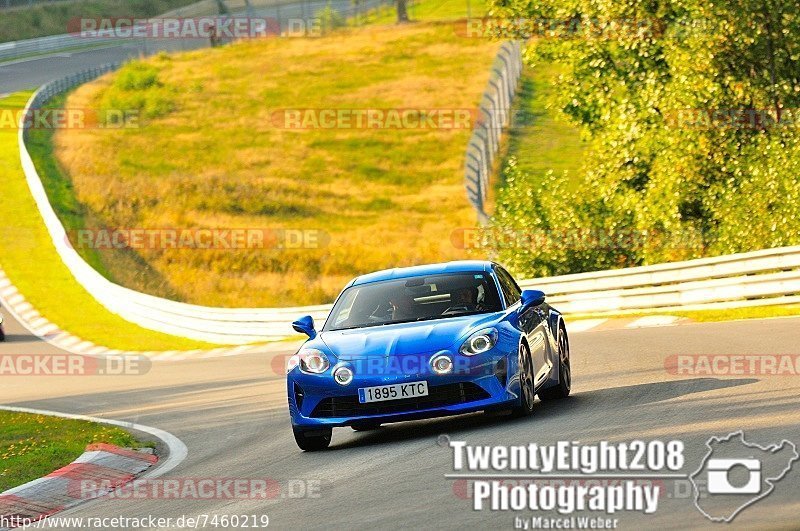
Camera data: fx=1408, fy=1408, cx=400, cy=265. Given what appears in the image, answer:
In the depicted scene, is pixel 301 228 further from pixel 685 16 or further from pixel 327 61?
pixel 327 61

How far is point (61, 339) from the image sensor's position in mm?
34625

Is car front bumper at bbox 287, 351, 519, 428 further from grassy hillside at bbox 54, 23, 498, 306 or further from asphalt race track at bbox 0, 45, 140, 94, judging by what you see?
asphalt race track at bbox 0, 45, 140, 94

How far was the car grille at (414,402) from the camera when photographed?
35.6 feet

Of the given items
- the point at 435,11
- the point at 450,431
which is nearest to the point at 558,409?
the point at 450,431

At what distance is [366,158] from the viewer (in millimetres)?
62031

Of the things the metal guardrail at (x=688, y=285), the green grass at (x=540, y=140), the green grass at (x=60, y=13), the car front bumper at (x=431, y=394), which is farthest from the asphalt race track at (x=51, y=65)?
the car front bumper at (x=431, y=394)

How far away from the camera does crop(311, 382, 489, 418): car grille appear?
10.8 m

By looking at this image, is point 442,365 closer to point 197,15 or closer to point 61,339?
point 61,339

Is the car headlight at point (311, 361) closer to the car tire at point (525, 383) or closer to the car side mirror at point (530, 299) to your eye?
the car tire at point (525, 383)

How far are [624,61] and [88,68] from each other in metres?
57.9

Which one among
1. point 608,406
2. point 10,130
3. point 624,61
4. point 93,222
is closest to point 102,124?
point 10,130

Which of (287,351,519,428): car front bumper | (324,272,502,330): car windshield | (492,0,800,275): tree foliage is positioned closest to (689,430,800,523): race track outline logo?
(287,351,519,428): car front bumper

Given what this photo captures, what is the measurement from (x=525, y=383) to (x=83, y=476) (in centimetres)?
357

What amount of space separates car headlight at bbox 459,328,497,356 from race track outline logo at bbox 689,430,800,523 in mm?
2248
